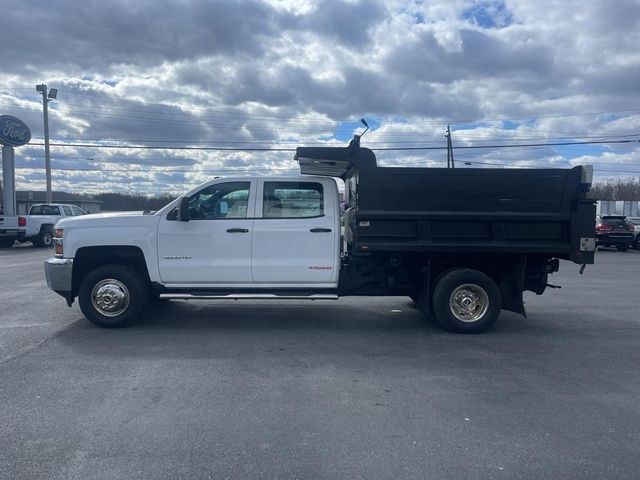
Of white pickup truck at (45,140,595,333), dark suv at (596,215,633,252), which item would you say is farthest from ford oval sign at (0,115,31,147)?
dark suv at (596,215,633,252)

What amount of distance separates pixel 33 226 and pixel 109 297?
18.8m

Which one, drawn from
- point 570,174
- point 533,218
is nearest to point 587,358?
point 533,218

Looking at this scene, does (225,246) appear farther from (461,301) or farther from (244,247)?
(461,301)

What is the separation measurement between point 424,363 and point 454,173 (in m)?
2.57

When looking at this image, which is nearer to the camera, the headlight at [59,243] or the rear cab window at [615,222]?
the headlight at [59,243]

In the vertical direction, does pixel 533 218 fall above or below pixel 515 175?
below

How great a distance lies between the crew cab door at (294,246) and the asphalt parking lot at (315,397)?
0.77 m

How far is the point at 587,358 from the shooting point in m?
6.44

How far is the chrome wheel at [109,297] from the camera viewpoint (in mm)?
7559

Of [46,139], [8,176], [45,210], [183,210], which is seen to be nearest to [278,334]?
[183,210]

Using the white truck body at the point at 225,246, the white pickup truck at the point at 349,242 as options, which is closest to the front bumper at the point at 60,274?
the white pickup truck at the point at 349,242

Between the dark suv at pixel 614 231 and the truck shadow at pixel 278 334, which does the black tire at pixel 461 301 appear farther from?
the dark suv at pixel 614 231

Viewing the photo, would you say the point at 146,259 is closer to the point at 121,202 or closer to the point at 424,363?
the point at 424,363

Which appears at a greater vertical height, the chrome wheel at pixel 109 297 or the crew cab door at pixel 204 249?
the crew cab door at pixel 204 249
